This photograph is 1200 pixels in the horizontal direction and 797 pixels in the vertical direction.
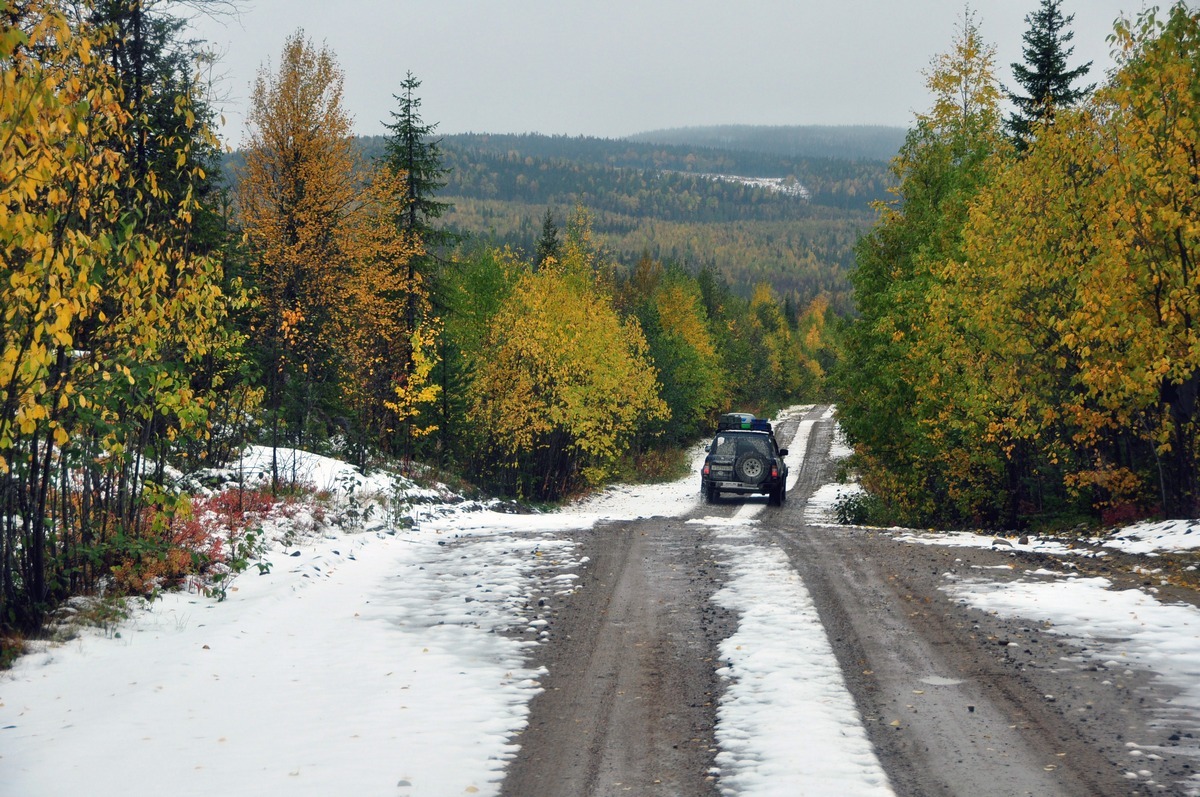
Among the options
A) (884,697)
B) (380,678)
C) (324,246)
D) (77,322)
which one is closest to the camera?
(884,697)

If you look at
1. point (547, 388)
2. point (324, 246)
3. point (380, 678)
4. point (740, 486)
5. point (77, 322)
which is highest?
point (324, 246)

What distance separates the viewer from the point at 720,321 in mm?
85312

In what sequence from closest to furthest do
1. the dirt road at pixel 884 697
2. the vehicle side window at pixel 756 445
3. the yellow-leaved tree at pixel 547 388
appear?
the dirt road at pixel 884 697 < the yellow-leaved tree at pixel 547 388 < the vehicle side window at pixel 756 445

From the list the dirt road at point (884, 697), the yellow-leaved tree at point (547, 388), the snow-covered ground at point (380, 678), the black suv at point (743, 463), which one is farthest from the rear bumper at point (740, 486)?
the dirt road at point (884, 697)

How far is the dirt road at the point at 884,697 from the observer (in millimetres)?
5570

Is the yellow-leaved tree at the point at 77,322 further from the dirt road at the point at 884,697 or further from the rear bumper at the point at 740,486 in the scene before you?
the rear bumper at the point at 740,486

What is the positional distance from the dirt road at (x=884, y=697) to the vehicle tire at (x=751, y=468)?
54.2ft

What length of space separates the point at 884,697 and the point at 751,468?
2166 cm

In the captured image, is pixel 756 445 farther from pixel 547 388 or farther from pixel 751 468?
pixel 547 388

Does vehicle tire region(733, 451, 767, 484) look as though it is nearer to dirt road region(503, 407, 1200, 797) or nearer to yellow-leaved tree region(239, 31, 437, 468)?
yellow-leaved tree region(239, 31, 437, 468)

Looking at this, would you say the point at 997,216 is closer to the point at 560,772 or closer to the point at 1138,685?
the point at 1138,685

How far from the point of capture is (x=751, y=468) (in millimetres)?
28469

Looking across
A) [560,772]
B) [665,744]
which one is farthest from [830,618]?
[560,772]

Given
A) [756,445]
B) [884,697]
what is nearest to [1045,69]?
[756,445]
